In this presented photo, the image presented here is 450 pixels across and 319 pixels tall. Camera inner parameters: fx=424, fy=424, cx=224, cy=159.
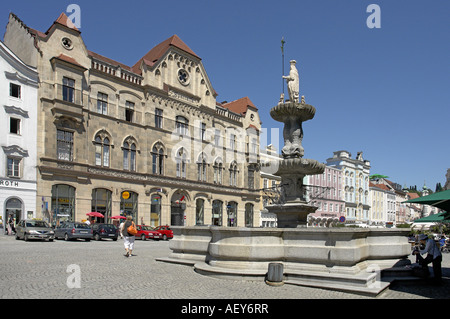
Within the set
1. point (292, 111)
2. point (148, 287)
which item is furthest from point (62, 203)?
point (148, 287)

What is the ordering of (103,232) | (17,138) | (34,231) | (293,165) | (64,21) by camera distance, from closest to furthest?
(293,165), (34,231), (103,232), (17,138), (64,21)

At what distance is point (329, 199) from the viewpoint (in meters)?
71.8

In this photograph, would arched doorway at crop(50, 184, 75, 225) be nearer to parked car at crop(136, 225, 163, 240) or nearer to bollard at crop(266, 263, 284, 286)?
parked car at crop(136, 225, 163, 240)

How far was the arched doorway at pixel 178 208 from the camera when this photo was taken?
45688 mm

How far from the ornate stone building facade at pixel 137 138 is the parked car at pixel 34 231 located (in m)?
6.16

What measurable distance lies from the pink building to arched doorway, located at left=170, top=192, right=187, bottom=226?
85.1 feet

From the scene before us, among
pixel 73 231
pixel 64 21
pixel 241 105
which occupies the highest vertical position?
pixel 64 21

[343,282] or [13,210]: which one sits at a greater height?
[13,210]

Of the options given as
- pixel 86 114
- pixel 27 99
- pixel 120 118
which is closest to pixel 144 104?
pixel 120 118

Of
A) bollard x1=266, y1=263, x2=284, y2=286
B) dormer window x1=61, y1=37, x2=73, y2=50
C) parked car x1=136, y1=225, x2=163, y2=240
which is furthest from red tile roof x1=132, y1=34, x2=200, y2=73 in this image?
bollard x1=266, y1=263, x2=284, y2=286

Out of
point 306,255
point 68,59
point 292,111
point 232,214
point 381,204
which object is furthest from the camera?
point 381,204

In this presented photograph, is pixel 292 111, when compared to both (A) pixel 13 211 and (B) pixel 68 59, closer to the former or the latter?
(A) pixel 13 211

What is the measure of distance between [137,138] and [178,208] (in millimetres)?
9233

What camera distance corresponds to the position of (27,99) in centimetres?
3409
